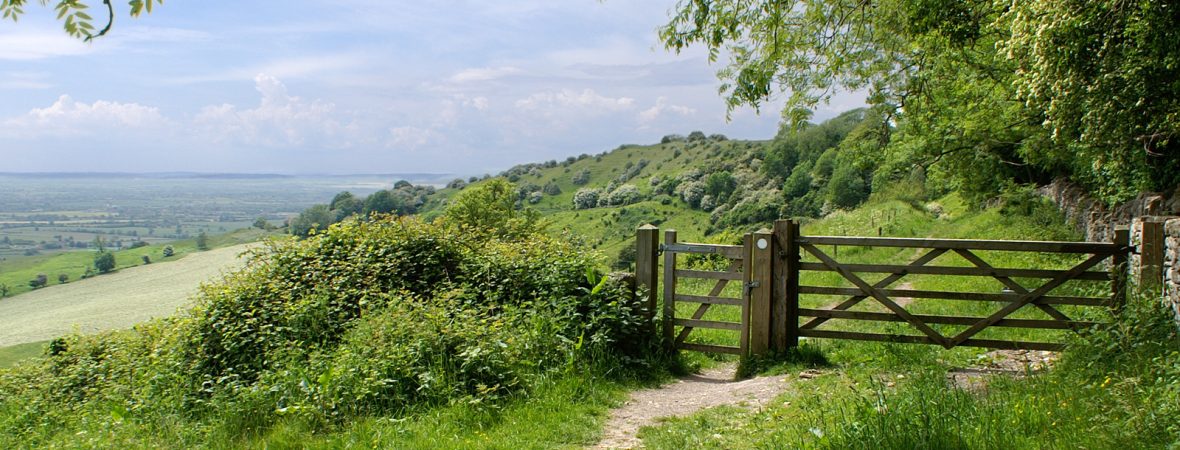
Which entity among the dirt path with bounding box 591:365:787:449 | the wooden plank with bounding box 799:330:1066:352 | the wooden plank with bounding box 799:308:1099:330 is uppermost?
the wooden plank with bounding box 799:308:1099:330

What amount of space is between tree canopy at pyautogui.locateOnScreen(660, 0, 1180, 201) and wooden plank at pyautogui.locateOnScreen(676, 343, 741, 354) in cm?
427

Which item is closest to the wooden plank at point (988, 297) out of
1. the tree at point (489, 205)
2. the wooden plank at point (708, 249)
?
the wooden plank at point (708, 249)

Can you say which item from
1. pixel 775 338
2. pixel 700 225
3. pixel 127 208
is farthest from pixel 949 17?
pixel 127 208

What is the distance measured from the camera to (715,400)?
7.49 meters

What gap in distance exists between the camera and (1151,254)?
296 inches

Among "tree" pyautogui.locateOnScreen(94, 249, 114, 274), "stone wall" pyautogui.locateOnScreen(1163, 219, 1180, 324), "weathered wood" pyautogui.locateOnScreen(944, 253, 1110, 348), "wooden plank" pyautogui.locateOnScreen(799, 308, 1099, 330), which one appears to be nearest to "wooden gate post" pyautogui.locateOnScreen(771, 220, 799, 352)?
"wooden plank" pyautogui.locateOnScreen(799, 308, 1099, 330)

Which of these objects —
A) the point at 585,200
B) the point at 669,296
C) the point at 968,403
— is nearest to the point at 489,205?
the point at 669,296

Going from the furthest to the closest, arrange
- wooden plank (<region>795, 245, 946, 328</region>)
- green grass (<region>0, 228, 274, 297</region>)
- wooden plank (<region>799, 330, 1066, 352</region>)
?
1. green grass (<region>0, 228, 274, 297</region>)
2. wooden plank (<region>795, 245, 946, 328</region>)
3. wooden plank (<region>799, 330, 1066, 352</region>)

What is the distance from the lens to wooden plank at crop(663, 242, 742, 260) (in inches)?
344

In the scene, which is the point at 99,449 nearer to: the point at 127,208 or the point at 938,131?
the point at 938,131

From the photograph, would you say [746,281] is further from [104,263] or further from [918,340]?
[104,263]

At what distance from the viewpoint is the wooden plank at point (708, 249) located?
8.73 metres

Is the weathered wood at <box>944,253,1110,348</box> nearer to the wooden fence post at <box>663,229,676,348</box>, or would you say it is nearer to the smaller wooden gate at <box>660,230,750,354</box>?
the smaller wooden gate at <box>660,230,750,354</box>

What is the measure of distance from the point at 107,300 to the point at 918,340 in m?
77.1
